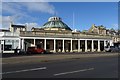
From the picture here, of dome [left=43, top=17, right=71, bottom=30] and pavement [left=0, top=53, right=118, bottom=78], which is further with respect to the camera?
dome [left=43, top=17, right=71, bottom=30]

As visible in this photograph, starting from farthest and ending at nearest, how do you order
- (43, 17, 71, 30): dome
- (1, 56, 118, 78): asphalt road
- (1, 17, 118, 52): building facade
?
(43, 17, 71, 30): dome
(1, 17, 118, 52): building facade
(1, 56, 118, 78): asphalt road

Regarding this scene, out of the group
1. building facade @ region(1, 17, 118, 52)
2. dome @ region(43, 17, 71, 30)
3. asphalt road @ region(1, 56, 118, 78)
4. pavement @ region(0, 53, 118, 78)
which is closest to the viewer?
asphalt road @ region(1, 56, 118, 78)

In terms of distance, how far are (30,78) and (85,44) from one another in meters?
81.1

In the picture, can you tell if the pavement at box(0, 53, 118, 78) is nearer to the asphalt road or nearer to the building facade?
the asphalt road

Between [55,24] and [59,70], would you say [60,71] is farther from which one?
[55,24]

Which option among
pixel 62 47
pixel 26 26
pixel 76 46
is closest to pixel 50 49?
pixel 62 47

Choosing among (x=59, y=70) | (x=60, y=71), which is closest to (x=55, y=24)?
(x=59, y=70)

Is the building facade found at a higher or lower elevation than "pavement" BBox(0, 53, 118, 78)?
higher

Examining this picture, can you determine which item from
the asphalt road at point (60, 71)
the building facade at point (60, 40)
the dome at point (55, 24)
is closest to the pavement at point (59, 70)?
the asphalt road at point (60, 71)

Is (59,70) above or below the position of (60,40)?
below

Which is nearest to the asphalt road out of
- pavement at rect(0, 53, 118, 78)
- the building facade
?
pavement at rect(0, 53, 118, 78)

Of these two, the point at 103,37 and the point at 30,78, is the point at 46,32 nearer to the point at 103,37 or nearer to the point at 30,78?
the point at 103,37

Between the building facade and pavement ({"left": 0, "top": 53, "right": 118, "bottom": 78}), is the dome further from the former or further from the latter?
pavement ({"left": 0, "top": 53, "right": 118, "bottom": 78})

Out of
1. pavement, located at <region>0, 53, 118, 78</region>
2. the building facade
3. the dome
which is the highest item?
the dome
